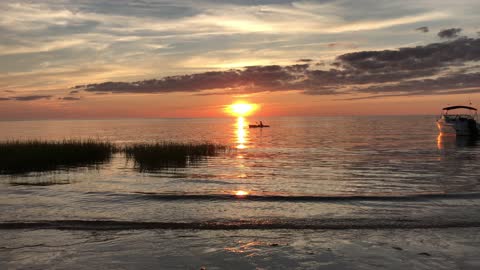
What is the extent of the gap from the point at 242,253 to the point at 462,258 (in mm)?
5646

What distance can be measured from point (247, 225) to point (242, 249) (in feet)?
9.33

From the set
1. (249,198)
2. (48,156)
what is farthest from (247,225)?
(48,156)

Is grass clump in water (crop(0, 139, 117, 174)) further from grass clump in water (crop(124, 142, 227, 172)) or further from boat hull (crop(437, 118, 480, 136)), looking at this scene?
boat hull (crop(437, 118, 480, 136))

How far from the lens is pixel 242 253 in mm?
10344

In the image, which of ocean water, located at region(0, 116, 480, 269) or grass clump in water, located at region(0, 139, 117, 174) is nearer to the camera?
ocean water, located at region(0, 116, 480, 269)

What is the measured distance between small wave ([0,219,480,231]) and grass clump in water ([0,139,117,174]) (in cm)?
1839

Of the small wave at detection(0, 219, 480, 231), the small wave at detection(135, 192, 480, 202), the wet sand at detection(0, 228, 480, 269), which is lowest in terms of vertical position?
the small wave at detection(135, 192, 480, 202)

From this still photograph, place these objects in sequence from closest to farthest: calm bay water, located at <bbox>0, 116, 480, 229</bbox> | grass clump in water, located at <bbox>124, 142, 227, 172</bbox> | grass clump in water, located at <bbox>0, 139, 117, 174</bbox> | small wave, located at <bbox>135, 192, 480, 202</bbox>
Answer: calm bay water, located at <bbox>0, 116, 480, 229</bbox> → small wave, located at <bbox>135, 192, 480, 202</bbox> → grass clump in water, located at <bbox>0, 139, 117, 174</bbox> → grass clump in water, located at <bbox>124, 142, 227, 172</bbox>

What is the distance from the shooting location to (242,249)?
10711 mm

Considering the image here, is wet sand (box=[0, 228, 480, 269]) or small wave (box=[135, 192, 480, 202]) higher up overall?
wet sand (box=[0, 228, 480, 269])

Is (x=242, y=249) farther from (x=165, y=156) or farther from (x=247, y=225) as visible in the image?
(x=165, y=156)

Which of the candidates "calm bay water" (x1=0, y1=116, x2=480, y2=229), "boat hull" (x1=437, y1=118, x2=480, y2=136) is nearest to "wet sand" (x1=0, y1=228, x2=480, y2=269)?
"calm bay water" (x1=0, y1=116, x2=480, y2=229)

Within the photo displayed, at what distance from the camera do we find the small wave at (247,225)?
43.3 feet

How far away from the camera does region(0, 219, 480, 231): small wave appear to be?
13211 millimetres
